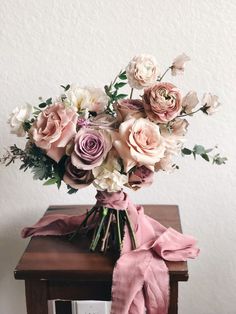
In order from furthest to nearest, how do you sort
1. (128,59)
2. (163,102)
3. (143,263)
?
(128,59)
(143,263)
(163,102)

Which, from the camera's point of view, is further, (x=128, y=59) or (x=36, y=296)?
(x=128, y=59)

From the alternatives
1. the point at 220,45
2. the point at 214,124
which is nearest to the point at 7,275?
the point at 214,124

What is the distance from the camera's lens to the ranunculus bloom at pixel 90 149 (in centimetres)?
94

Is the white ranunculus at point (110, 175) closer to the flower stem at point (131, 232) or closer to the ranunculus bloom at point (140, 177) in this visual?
the ranunculus bloom at point (140, 177)

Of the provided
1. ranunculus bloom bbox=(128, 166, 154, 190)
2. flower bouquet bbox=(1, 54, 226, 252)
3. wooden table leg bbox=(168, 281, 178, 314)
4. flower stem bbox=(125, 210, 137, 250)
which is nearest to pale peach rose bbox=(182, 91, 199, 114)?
flower bouquet bbox=(1, 54, 226, 252)

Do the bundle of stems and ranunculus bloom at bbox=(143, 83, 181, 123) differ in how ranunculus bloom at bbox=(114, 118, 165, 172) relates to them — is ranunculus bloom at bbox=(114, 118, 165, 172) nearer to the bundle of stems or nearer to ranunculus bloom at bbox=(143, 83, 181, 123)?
ranunculus bloom at bbox=(143, 83, 181, 123)

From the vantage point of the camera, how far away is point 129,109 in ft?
3.20

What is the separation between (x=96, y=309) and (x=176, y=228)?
0.29 metres

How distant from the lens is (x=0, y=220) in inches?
58.4

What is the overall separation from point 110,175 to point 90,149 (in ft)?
0.23

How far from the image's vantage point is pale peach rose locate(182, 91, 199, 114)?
0.99 meters

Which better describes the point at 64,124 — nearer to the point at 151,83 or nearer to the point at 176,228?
the point at 151,83

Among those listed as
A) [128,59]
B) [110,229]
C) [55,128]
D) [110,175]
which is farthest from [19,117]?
A: [128,59]

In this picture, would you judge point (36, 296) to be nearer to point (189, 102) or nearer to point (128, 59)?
point (189, 102)
